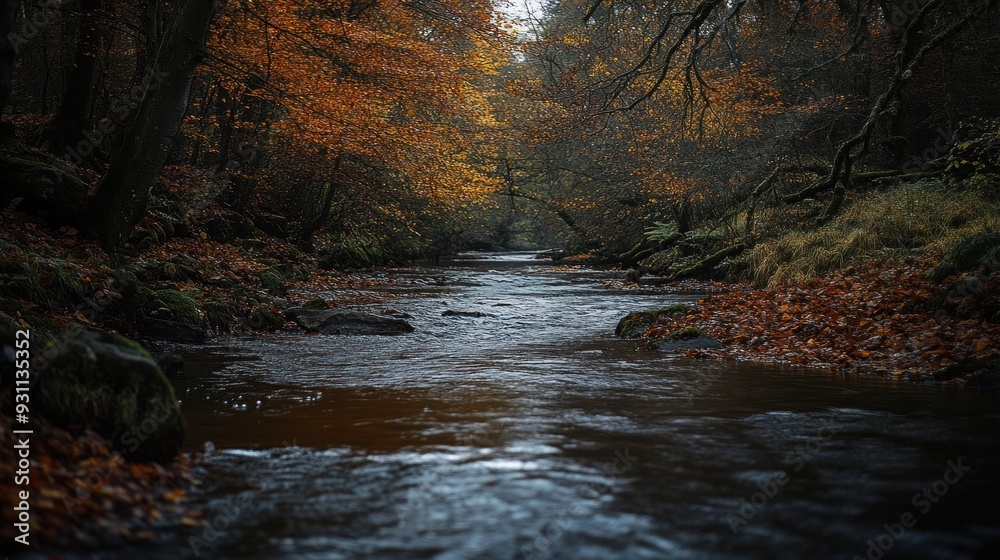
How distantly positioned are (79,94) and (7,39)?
8870 mm

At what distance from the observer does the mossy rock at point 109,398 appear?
387 centimetres

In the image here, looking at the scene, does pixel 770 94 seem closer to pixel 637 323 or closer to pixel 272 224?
pixel 637 323

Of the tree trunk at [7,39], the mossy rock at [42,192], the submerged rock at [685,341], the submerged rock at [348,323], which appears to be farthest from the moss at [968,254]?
the mossy rock at [42,192]

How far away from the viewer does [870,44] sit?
16234mm

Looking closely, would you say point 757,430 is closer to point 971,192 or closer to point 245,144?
point 971,192

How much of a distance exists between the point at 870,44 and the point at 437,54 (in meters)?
10.4

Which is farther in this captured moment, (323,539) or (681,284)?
(681,284)

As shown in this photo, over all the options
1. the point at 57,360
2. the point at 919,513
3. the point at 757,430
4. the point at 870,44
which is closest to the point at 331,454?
the point at 57,360

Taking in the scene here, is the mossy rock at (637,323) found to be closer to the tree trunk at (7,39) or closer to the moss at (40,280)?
the moss at (40,280)

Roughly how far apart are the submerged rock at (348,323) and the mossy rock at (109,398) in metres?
6.60

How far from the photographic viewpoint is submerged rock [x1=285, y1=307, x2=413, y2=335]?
35.3 ft

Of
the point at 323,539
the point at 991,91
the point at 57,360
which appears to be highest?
the point at 991,91

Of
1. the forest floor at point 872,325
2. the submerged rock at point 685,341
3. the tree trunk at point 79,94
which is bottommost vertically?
the submerged rock at point 685,341

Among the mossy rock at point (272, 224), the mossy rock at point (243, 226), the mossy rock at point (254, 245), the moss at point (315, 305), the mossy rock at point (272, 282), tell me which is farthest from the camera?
the mossy rock at point (272, 224)
